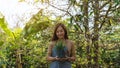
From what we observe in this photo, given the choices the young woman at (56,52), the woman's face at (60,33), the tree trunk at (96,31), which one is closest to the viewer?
the young woman at (56,52)

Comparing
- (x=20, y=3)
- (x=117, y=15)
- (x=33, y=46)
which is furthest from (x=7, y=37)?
(x=117, y=15)

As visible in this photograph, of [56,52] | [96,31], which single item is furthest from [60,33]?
[96,31]

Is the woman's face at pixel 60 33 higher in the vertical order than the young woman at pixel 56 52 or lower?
higher

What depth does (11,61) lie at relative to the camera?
826cm

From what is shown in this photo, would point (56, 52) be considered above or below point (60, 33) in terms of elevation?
below

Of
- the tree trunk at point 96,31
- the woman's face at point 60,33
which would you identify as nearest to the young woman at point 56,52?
the woman's face at point 60,33

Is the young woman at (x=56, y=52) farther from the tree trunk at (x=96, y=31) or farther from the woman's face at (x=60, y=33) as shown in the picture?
the tree trunk at (x=96, y=31)

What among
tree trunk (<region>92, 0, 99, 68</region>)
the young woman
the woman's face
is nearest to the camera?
the young woman

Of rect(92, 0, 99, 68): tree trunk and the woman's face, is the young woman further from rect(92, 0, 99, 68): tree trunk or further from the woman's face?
rect(92, 0, 99, 68): tree trunk

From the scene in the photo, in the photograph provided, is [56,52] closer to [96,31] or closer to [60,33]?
[60,33]

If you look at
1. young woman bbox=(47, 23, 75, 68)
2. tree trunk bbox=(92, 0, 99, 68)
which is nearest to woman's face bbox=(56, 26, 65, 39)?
young woman bbox=(47, 23, 75, 68)

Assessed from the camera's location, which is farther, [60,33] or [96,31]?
[96,31]

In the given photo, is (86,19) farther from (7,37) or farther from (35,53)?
(7,37)

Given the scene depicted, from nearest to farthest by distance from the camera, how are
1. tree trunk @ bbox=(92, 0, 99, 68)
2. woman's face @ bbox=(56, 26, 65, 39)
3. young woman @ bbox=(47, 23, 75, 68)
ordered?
young woman @ bbox=(47, 23, 75, 68) < woman's face @ bbox=(56, 26, 65, 39) < tree trunk @ bbox=(92, 0, 99, 68)
